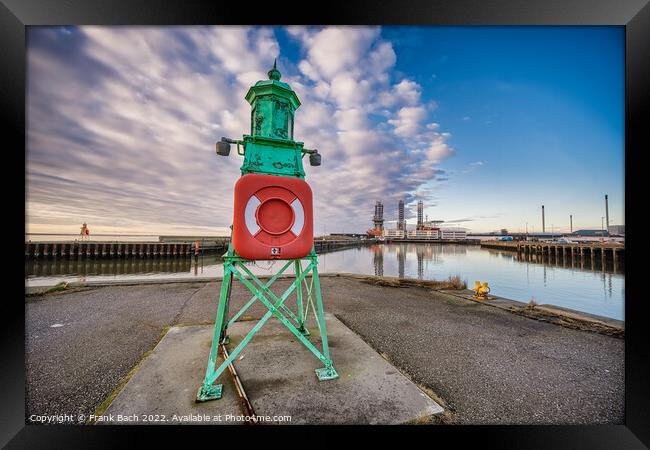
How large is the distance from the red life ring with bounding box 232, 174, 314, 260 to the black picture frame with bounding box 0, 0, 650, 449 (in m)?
1.60

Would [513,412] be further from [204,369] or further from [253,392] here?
[204,369]

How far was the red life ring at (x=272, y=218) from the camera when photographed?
2.46 m

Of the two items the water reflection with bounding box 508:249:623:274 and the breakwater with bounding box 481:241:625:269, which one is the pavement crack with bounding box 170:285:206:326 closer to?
the water reflection with bounding box 508:249:623:274

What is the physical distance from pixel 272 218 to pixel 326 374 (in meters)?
2.01

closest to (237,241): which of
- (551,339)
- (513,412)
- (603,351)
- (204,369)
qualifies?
(204,369)

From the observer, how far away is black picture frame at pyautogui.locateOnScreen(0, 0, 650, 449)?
215cm

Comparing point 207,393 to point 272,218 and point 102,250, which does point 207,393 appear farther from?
point 102,250

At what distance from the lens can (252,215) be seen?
2.52 meters

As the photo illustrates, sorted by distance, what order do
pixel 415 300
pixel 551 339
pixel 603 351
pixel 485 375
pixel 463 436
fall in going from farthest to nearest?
1. pixel 415 300
2. pixel 551 339
3. pixel 603 351
4. pixel 485 375
5. pixel 463 436

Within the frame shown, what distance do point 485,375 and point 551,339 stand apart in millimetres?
2269

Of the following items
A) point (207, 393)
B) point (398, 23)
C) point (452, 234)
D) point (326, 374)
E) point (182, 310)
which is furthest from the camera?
point (452, 234)

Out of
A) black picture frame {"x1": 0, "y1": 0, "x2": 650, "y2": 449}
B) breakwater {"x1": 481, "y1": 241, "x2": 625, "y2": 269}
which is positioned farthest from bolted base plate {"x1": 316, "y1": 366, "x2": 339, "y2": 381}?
breakwater {"x1": 481, "y1": 241, "x2": 625, "y2": 269}

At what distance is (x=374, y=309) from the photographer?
5.84m

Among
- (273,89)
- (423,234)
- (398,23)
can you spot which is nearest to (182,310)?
(273,89)
